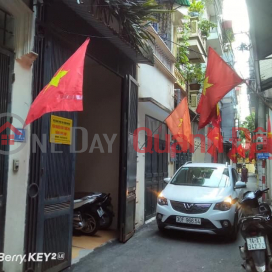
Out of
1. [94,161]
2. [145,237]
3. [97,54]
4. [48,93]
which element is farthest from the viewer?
[94,161]

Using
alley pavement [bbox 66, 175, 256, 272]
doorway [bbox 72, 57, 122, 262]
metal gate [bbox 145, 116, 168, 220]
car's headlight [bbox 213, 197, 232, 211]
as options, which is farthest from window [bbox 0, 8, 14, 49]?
metal gate [bbox 145, 116, 168, 220]

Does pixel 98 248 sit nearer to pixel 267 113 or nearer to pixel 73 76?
pixel 73 76

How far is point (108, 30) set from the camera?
5141mm

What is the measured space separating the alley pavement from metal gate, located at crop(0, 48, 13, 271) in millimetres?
1729

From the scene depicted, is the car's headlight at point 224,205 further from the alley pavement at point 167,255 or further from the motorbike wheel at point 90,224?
the motorbike wheel at point 90,224

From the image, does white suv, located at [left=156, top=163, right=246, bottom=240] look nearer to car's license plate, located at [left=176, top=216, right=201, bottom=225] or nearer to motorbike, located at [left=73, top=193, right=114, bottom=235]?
car's license plate, located at [left=176, top=216, right=201, bottom=225]

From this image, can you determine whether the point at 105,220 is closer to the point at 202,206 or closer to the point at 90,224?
the point at 90,224

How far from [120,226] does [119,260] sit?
44.8 inches

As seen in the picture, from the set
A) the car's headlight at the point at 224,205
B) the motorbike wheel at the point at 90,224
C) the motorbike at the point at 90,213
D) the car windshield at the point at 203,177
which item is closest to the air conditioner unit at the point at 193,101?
the car windshield at the point at 203,177

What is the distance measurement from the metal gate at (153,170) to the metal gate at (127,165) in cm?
185

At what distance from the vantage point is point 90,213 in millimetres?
6309

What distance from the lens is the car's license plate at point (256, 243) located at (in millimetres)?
3857

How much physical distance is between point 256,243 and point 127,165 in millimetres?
3053

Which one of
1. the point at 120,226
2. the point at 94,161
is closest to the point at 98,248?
the point at 120,226
